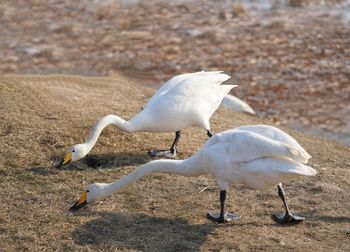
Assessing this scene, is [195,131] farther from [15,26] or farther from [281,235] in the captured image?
[15,26]

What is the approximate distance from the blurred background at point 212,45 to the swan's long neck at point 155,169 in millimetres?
4967

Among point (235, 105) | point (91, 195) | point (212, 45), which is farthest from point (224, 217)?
point (212, 45)

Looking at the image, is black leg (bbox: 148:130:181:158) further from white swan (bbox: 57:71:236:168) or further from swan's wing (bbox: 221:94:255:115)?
swan's wing (bbox: 221:94:255:115)

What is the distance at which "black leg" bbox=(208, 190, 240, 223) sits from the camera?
240 inches

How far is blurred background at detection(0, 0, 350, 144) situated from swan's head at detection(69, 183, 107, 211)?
5.39m

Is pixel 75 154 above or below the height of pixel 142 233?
above

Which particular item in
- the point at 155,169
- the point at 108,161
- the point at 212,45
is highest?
the point at 155,169

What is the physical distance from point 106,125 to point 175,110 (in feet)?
2.50

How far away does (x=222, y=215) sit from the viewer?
20.0ft

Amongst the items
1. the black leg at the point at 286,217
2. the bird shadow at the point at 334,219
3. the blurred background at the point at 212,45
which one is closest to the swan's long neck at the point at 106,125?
the black leg at the point at 286,217

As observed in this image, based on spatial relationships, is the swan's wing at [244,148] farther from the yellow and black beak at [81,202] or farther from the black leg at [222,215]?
the yellow and black beak at [81,202]

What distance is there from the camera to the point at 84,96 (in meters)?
10.2

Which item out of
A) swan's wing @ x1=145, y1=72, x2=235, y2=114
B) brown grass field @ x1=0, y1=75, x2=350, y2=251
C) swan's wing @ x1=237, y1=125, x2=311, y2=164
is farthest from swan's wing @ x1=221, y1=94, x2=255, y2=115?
swan's wing @ x1=237, y1=125, x2=311, y2=164

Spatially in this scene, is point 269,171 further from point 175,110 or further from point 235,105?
point 235,105
